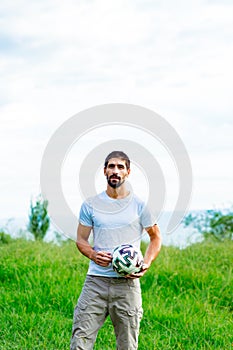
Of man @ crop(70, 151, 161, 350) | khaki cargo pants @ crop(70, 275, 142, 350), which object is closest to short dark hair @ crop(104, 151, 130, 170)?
man @ crop(70, 151, 161, 350)

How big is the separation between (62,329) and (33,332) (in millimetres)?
285

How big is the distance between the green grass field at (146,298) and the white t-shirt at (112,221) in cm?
Answer: 154

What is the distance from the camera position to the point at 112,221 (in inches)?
148

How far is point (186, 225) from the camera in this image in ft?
38.0

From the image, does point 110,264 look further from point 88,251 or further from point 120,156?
point 120,156

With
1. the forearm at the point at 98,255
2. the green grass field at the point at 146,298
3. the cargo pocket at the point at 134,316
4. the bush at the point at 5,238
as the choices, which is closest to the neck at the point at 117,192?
the forearm at the point at 98,255

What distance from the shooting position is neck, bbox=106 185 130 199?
12.5 ft

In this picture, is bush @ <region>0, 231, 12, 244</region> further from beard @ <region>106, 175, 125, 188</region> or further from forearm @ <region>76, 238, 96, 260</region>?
beard @ <region>106, 175, 125, 188</region>

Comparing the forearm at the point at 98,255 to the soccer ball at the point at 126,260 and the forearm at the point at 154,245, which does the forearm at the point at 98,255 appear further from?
the forearm at the point at 154,245

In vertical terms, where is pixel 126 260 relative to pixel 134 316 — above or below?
above

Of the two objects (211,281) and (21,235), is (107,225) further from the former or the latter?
(21,235)

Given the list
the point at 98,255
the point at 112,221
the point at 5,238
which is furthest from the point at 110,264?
the point at 5,238

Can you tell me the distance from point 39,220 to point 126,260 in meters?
7.38

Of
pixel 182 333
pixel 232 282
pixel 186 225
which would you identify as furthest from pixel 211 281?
pixel 186 225
